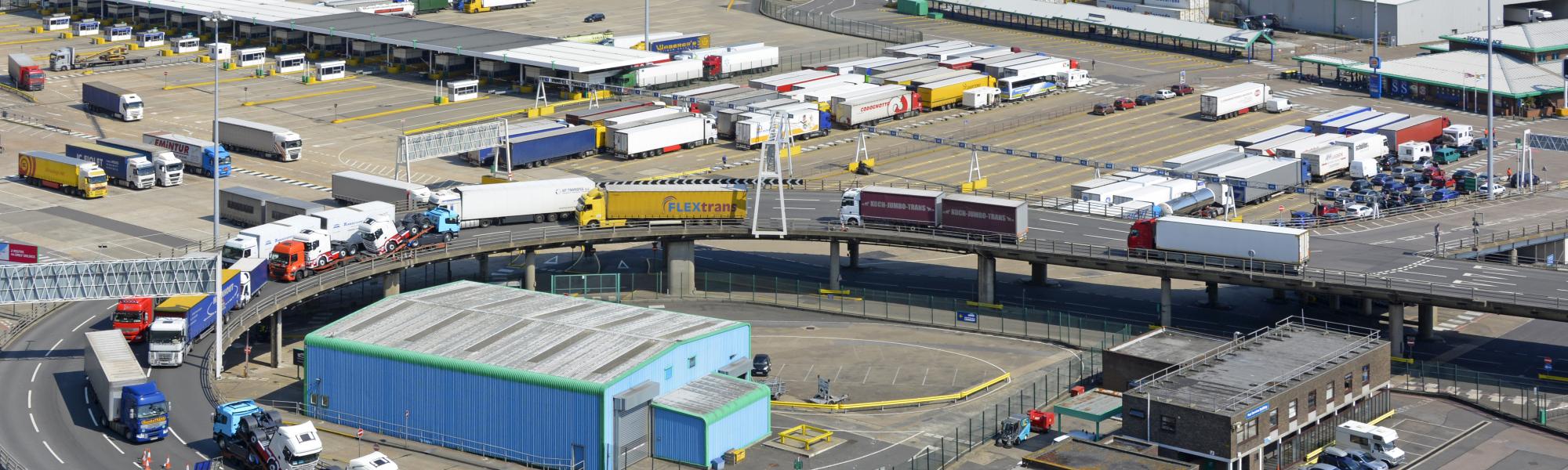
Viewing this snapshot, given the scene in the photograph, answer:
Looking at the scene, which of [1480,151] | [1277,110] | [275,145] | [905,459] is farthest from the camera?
[1277,110]

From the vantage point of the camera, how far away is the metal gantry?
95375mm

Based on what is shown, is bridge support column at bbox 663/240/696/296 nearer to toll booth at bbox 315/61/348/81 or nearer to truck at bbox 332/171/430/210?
truck at bbox 332/171/430/210

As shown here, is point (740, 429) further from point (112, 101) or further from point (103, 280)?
point (112, 101)

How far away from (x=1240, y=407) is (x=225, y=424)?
43506 mm

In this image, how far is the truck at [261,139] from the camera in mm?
150000

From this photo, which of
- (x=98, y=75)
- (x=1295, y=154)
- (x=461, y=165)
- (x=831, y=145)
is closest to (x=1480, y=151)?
(x=1295, y=154)

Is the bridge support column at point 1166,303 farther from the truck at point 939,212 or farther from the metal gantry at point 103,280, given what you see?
the metal gantry at point 103,280

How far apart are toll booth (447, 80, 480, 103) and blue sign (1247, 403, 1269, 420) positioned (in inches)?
4121

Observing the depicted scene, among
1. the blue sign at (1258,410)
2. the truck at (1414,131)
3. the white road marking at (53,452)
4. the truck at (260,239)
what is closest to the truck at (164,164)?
the truck at (260,239)

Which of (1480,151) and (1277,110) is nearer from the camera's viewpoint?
(1480,151)

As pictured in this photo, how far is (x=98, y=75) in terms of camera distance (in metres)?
186

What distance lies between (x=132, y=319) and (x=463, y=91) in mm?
81263

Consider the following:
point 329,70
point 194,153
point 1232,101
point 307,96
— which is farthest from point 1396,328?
point 329,70

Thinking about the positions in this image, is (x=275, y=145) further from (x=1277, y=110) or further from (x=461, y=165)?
(x=1277, y=110)
